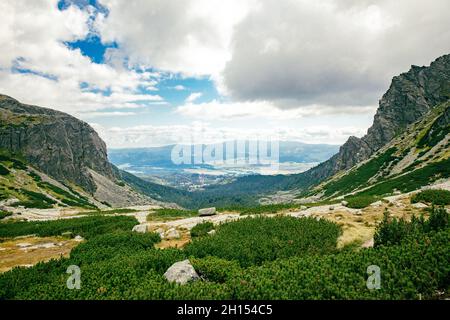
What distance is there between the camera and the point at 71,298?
375 inches

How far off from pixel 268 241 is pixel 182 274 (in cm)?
589

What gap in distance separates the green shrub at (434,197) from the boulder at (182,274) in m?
19.1

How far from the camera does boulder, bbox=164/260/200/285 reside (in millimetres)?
10820

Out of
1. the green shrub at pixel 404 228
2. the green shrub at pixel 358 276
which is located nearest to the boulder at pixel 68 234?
the green shrub at pixel 358 276

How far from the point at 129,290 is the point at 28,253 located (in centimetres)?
1636

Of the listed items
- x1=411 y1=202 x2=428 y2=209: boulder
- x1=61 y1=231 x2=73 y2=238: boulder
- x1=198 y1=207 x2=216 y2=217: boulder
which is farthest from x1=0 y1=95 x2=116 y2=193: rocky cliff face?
x1=411 y1=202 x2=428 y2=209: boulder

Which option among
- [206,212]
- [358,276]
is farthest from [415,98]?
[358,276]

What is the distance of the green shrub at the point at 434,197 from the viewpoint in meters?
21.5

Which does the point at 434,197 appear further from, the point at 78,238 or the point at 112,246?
the point at 78,238

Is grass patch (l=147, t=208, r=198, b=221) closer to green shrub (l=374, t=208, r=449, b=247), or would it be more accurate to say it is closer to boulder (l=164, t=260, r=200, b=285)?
boulder (l=164, t=260, r=200, b=285)

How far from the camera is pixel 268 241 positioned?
15531 millimetres

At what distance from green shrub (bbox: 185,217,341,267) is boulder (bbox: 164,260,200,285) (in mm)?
2915
